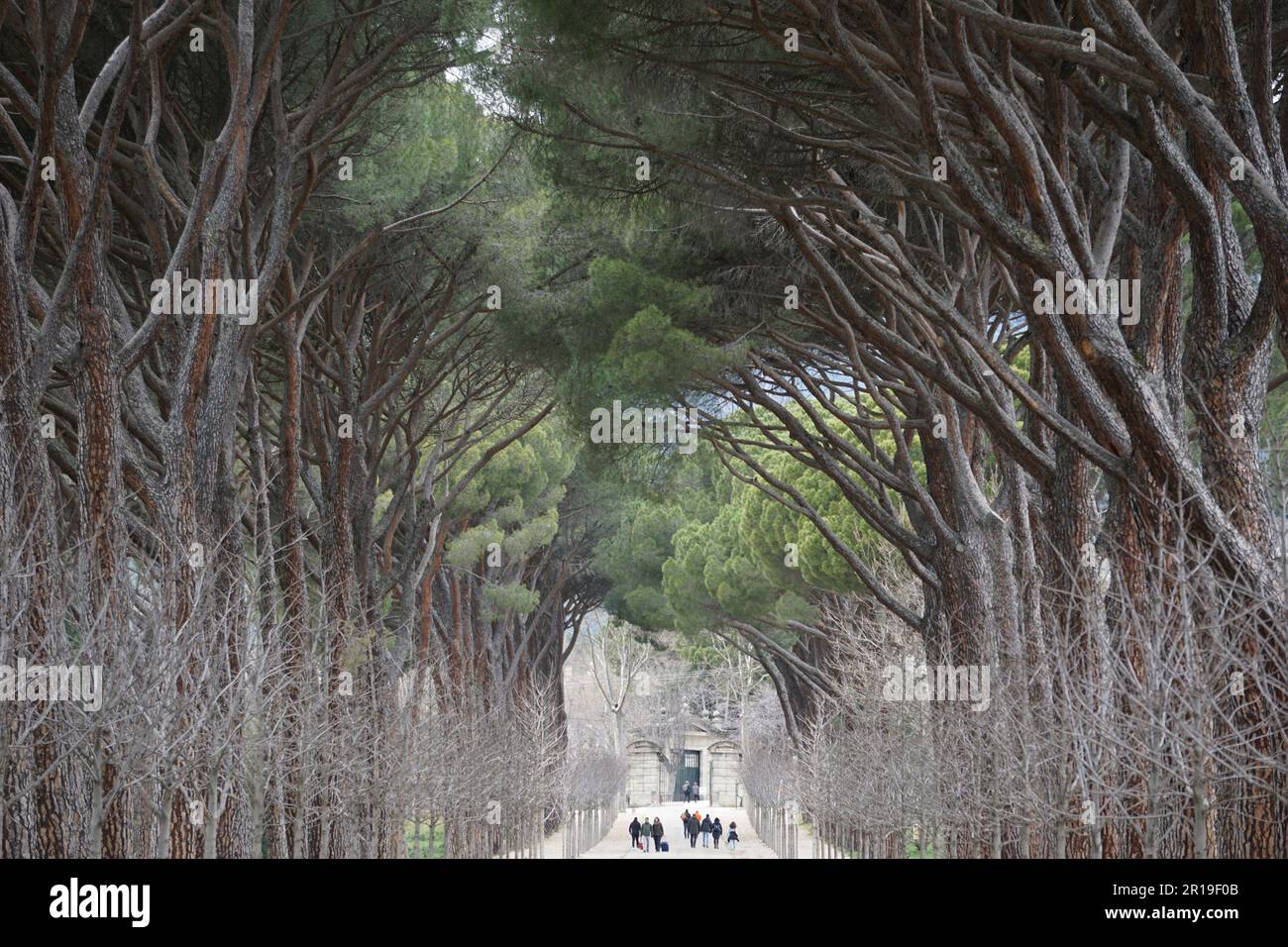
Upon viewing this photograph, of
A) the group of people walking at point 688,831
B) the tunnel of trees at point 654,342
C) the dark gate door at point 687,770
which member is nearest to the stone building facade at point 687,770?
the dark gate door at point 687,770

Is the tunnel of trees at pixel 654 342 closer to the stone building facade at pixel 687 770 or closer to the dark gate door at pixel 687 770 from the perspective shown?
the stone building facade at pixel 687 770

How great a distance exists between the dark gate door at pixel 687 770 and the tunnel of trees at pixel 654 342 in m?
46.8

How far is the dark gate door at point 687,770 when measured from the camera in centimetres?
6606

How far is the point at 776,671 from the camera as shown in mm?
41375

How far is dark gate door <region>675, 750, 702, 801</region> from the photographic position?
6606cm

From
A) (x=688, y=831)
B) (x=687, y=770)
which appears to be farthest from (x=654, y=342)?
(x=687, y=770)

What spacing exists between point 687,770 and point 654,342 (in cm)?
5658

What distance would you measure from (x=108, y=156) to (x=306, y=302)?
4.00 m

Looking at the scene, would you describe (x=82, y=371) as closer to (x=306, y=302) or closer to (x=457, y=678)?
(x=306, y=302)

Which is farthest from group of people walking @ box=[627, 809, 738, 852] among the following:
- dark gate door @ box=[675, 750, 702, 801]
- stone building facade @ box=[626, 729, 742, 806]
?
dark gate door @ box=[675, 750, 702, 801]
